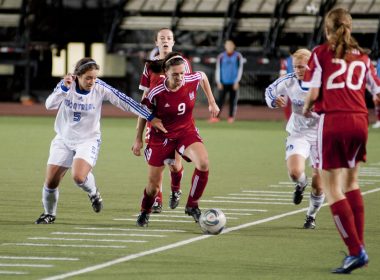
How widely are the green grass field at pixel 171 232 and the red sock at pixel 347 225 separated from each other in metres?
0.25

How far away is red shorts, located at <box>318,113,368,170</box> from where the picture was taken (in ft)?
33.5

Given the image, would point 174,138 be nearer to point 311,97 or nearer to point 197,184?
point 197,184

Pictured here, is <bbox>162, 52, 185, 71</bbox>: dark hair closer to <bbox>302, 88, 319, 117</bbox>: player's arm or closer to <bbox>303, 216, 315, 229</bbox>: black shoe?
<bbox>303, 216, 315, 229</bbox>: black shoe

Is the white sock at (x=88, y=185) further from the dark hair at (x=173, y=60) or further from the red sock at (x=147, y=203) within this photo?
the dark hair at (x=173, y=60)

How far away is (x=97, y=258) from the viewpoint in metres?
10.9

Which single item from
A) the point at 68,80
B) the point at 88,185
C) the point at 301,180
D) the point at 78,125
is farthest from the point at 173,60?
the point at 301,180

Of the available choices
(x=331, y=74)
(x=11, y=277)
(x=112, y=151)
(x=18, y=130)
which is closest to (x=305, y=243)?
(x=331, y=74)

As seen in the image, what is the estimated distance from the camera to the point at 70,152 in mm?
13461

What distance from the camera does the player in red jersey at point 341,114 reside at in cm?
1016

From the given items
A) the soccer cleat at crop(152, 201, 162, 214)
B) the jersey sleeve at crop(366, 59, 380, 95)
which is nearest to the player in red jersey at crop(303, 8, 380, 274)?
the jersey sleeve at crop(366, 59, 380, 95)

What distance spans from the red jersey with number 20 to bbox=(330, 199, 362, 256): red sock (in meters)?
3.33

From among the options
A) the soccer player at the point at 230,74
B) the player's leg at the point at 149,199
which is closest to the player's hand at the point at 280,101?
the player's leg at the point at 149,199

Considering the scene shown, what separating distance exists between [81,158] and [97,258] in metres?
2.59

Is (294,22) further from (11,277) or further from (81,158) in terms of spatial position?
(11,277)
